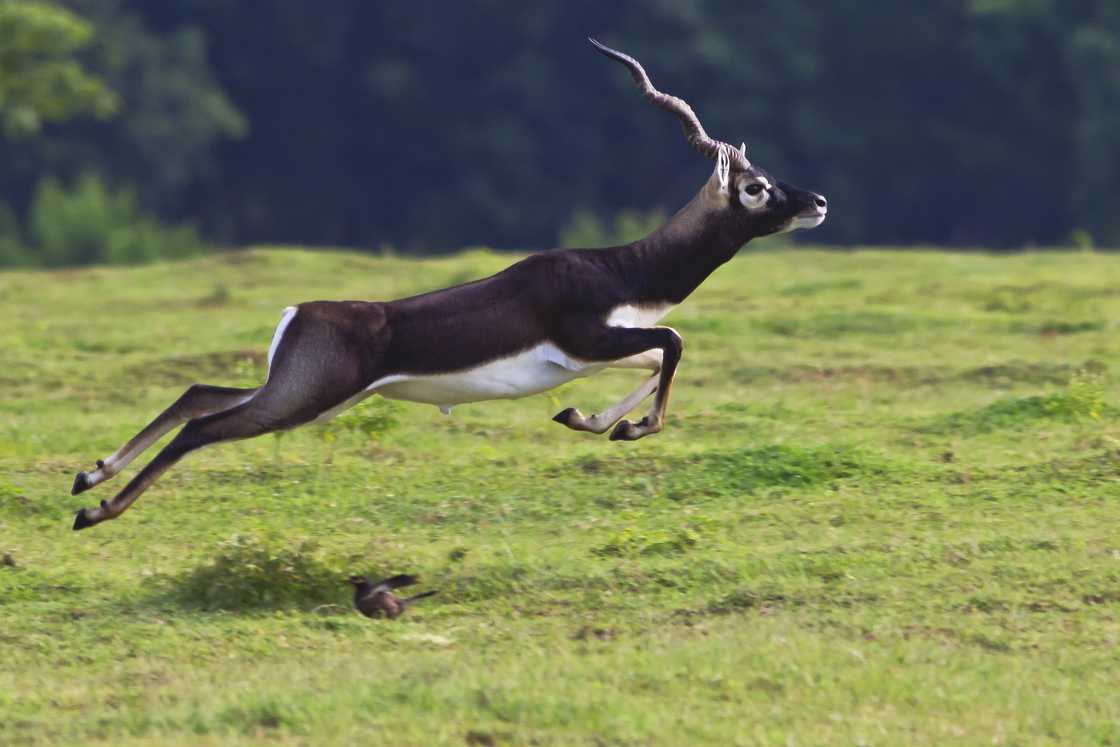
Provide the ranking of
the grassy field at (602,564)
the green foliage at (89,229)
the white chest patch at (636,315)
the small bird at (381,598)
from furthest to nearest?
the green foliage at (89,229), the white chest patch at (636,315), the small bird at (381,598), the grassy field at (602,564)

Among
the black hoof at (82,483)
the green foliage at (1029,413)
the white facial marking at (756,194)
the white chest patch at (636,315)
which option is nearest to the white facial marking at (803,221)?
the white facial marking at (756,194)

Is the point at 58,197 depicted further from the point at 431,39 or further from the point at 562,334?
the point at 562,334

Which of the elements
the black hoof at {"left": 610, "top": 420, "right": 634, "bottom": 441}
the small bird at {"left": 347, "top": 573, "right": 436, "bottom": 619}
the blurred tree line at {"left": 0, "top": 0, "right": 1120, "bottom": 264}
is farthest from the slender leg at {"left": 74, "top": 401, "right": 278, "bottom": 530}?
the blurred tree line at {"left": 0, "top": 0, "right": 1120, "bottom": 264}

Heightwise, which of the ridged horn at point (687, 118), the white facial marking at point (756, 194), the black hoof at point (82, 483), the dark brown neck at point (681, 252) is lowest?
the black hoof at point (82, 483)

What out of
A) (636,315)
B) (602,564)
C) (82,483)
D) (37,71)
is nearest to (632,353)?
(636,315)

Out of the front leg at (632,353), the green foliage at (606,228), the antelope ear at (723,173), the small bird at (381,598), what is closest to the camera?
the small bird at (381,598)

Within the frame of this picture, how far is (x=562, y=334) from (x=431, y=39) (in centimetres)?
3542

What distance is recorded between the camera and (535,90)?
41.7 metres

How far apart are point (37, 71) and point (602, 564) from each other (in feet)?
72.5

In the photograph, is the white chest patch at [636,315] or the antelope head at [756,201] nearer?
the white chest patch at [636,315]

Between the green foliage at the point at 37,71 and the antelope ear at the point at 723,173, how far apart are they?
66.4 ft

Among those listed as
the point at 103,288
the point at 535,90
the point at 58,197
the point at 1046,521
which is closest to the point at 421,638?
the point at 1046,521

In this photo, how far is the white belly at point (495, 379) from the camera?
7.70m

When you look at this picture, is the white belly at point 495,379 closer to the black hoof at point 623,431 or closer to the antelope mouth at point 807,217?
the black hoof at point 623,431
